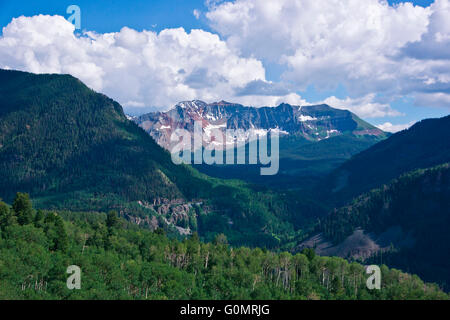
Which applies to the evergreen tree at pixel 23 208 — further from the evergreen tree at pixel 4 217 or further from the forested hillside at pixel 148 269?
the evergreen tree at pixel 4 217

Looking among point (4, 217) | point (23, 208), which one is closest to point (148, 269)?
point (4, 217)

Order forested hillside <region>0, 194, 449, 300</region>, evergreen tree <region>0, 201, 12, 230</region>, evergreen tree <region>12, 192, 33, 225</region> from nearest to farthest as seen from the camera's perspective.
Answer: forested hillside <region>0, 194, 449, 300</region>, evergreen tree <region>0, 201, 12, 230</region>, evergreen tree <region>12, 192, 33, 225</region>

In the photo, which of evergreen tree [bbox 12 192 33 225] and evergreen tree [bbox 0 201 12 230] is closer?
evergreen tree [bbox 0 201 12 230]

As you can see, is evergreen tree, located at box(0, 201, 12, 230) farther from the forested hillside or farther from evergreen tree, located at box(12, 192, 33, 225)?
evergreen tree, located at box(12, 192, 33, 225)

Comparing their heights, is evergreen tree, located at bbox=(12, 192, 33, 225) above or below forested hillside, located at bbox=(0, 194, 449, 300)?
above

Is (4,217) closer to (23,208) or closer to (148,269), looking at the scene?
(23,208)

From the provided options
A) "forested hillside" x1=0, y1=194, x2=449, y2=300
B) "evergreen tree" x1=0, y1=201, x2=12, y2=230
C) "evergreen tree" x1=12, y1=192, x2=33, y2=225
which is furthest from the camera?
"evergreen tree" x1=12, y1=192, x2=33, y2=225

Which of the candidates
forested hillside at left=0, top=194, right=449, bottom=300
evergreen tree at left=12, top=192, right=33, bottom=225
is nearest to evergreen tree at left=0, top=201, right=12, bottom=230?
forested hillside at left=0, top=194, right=449, bottom=300
